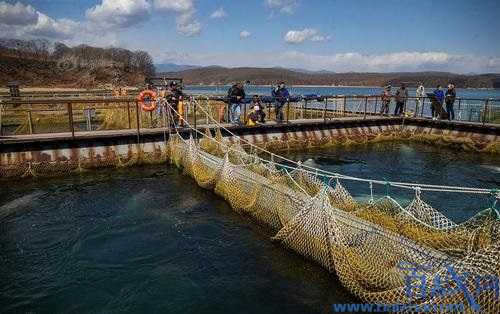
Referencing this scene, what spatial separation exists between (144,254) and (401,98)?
22.7 meters

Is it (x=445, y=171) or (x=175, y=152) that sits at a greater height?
(x=175, y=152)

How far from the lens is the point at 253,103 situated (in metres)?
22.2

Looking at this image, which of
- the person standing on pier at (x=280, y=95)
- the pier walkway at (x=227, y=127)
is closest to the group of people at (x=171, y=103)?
the pier walkway at (x=227, y=127)

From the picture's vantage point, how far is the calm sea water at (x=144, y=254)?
7352 mm

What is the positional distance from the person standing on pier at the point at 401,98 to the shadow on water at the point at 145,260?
18678 millimetres

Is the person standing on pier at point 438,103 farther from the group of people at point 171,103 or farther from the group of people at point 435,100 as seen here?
the group of people at point 171,103

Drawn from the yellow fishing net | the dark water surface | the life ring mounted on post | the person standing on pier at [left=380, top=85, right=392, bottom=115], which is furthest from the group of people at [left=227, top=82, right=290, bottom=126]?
the yellow fishing net

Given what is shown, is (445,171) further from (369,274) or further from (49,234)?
(49,234)

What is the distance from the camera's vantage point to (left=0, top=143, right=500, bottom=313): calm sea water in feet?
24.1

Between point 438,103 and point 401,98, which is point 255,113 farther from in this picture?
point 438,103

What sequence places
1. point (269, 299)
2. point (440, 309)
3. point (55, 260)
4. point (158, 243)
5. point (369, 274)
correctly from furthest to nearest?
1. point (158, 243)
2. point (55, 260)
3. point (269, 299)
4. point (369, 274)
5. point (440, 309)

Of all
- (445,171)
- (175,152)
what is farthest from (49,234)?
(445,171)

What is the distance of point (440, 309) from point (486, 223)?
5.90 ft

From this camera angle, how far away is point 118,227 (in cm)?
1075
